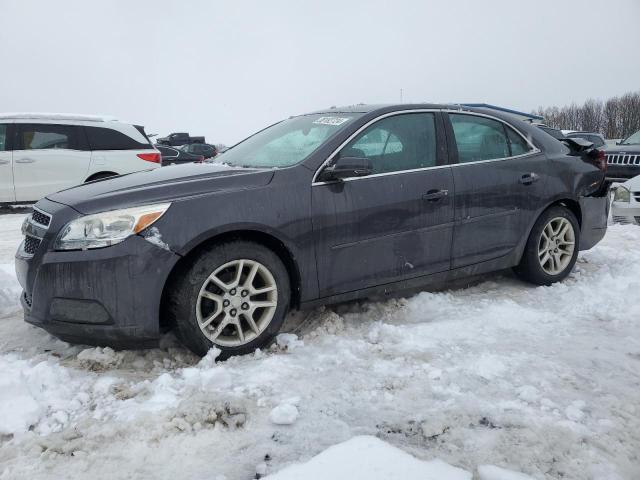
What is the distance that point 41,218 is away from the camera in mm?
3088

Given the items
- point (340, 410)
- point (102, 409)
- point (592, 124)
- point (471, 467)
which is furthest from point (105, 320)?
point (592, 124)

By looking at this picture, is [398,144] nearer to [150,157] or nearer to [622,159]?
[150,157]

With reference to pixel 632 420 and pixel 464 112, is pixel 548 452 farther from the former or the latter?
pixel 464 112

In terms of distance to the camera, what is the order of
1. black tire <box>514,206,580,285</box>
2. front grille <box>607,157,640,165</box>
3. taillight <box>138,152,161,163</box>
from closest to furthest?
black tire <box>514,206,580,285</box>
taillight <box>138,152,161,163</box>
front grille <box>607,157,640,165</box>

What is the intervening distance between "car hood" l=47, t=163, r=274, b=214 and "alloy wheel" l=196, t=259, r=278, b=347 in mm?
492

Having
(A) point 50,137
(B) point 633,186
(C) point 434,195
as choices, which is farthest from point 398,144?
(A) point 50,137

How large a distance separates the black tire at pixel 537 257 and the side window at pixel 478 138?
0.65 m

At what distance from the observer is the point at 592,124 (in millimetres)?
60406

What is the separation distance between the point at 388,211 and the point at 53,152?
23.8 feet

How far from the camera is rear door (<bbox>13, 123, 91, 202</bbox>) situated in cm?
862

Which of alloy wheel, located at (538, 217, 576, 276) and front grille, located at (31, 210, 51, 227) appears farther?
alloy wheel, located at (538, 217, 576, 276)

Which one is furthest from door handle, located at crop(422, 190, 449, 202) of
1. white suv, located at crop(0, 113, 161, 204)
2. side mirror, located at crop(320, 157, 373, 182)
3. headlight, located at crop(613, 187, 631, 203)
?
white suv, located at crop(0, 113, 161, 204)

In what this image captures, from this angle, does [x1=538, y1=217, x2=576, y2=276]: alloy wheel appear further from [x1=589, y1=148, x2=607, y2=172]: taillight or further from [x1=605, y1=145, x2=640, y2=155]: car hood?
[x1=605, y1=145, x2=640, y2=155]: car hood

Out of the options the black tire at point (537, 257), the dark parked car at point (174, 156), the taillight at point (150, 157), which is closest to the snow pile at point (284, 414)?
the black tire at point (537, 257)
